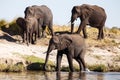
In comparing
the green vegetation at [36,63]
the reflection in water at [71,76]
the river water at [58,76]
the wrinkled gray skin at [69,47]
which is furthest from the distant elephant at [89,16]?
the reflection in water at [71,76]

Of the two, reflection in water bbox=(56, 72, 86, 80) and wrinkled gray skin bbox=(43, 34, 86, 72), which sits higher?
wrinkled gray skin bbox=(43, 34, 86, 72)

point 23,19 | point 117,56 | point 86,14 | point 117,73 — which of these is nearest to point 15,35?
point 23,19

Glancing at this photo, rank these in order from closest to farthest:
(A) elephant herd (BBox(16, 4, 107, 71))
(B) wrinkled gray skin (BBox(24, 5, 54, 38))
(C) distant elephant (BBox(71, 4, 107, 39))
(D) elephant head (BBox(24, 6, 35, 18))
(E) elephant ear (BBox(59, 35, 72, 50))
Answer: (E) elephant ear (BBox(59, 35, 72, 50)), (A) elephant herd (BBox(16, 4, 107, 71)), (D) elephant head (BBox(24, 6, 35, 18)), (B) wrinkled gray skin (BBox(24, 5, 54, 38)), (C) distant elephant (BBox(71, 4, 107, 39))

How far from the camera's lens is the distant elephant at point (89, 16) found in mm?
38844

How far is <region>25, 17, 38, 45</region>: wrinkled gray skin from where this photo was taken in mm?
36125

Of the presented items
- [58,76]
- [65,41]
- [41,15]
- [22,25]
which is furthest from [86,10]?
[58,76]

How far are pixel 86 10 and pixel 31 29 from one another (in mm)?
5062

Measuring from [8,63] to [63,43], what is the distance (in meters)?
3.10

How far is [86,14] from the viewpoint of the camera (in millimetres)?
39781

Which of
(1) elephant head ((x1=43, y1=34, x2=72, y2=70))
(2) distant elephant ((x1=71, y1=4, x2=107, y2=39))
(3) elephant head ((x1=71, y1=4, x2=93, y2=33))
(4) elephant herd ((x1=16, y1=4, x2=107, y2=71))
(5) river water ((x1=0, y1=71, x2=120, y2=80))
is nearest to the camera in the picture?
(5) river water ((x1=0, y1=71, x2=120, y2=80))

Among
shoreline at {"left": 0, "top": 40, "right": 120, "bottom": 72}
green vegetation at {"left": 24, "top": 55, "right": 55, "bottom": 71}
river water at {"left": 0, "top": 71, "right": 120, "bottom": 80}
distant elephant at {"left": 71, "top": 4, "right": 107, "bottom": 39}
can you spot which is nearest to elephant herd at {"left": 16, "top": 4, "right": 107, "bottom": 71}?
distant elephant at {"left": 71, "top": 4, "right": 107, "bottom": 39}

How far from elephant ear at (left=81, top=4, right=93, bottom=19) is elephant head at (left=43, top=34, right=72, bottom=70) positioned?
9.87 meters

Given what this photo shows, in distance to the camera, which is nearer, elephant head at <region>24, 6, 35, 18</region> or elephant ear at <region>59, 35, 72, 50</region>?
elephant ear at <region>59, 35, 72, 50</region>

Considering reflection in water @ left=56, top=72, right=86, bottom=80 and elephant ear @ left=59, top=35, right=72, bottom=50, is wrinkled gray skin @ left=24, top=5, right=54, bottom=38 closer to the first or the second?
elephant ear @ left=59, top=35, right=72, bottom=50
